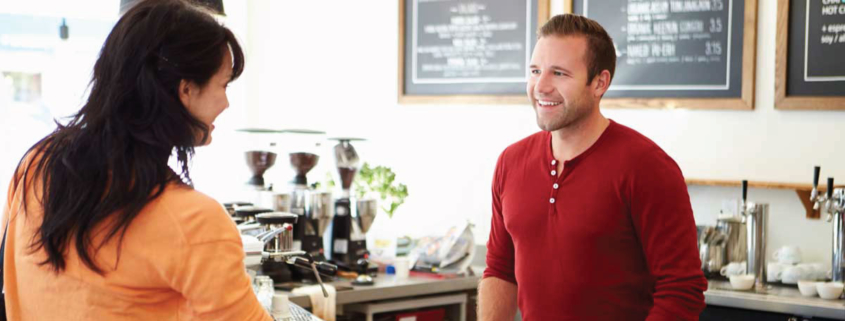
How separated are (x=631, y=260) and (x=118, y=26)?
3.73 feet

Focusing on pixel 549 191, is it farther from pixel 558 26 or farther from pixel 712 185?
pixel 712 185

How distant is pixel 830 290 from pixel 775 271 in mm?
300

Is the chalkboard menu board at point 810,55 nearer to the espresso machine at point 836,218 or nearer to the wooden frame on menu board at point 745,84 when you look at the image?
the wooden frame on menu board at point 745,84

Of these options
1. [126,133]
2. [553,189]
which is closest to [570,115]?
[553,189]

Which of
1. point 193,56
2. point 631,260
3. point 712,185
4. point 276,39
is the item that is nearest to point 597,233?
point 631,260

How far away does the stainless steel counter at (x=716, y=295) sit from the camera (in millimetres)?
2902

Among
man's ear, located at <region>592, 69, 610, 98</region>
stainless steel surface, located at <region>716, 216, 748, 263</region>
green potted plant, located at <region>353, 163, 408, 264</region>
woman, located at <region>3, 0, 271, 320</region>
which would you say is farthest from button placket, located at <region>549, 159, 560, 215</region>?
green potted plant, located at <region>353, 163, 408, 264</region>

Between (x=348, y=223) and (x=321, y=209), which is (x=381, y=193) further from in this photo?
(x=321, y=209)

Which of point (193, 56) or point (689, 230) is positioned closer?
point (193, 56)

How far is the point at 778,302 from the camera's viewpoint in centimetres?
296

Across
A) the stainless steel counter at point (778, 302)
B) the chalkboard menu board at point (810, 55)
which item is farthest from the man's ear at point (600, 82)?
the chalkboard menu board at point (810, 55)

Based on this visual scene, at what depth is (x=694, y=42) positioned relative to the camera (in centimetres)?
348

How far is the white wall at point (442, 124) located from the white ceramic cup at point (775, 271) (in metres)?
0.17

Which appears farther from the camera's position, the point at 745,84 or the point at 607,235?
the point at 745,84
